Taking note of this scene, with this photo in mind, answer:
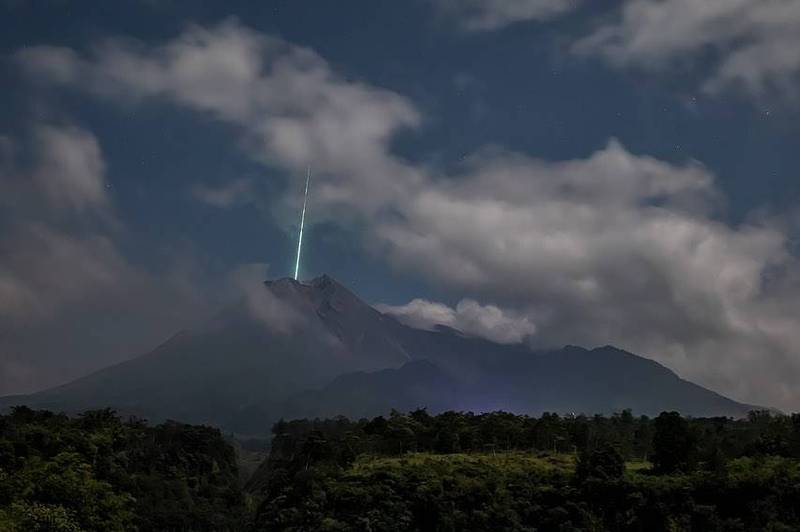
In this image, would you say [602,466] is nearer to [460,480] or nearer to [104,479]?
[460,480]

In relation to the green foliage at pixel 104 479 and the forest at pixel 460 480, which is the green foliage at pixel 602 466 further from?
the green foliage at pixel 104 479

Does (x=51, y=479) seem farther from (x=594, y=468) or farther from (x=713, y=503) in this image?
(x=713, y=503)

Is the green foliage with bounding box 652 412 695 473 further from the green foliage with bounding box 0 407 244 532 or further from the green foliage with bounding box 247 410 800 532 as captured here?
the green foliage with bounding box 0 407 244 532

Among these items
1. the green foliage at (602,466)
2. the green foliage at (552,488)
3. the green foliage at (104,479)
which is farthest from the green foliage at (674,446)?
the green foliage at (104,479)

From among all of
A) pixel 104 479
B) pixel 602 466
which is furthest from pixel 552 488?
pixel 104 479

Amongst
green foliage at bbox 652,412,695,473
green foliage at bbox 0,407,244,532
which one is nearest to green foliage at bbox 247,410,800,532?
green foliage at bbox 652,412,695,473

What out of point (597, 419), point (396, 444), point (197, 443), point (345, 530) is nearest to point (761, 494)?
point (345, 530)

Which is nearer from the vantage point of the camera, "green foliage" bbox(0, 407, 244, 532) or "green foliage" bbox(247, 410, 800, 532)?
"green foliage" bbox(247, 410, 800, 532)

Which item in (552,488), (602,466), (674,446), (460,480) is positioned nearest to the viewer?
(602,466)

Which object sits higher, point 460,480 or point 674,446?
point 674,446
